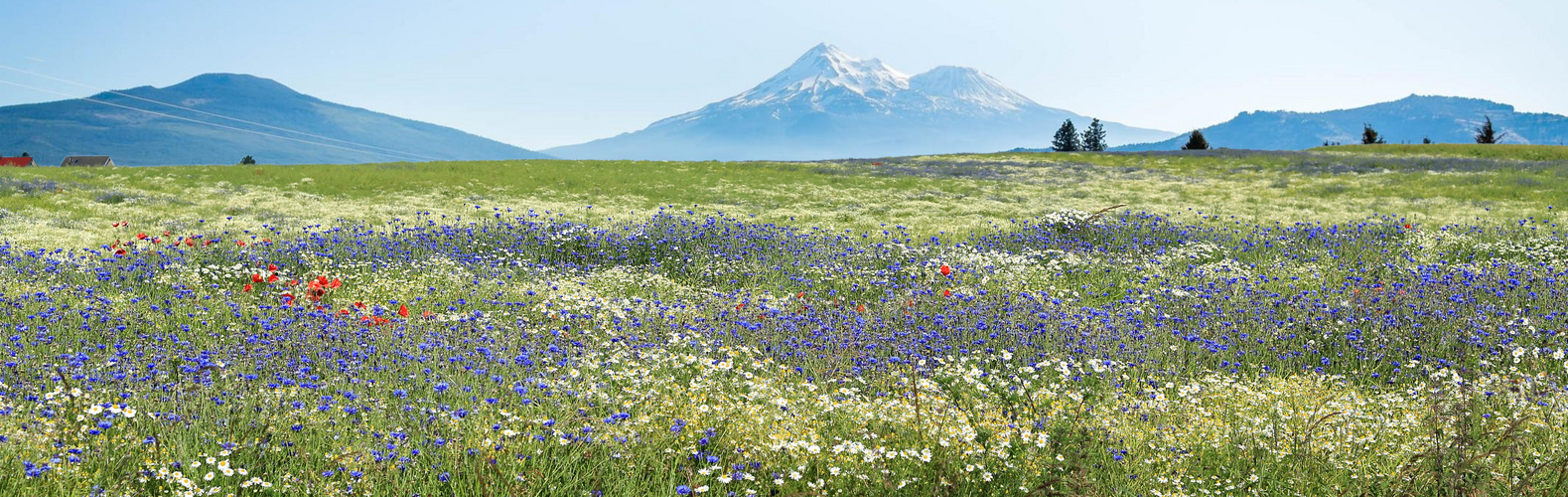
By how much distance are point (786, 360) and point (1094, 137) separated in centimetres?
9555

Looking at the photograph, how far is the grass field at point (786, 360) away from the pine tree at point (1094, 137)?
255ft

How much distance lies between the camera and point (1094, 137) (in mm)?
94125

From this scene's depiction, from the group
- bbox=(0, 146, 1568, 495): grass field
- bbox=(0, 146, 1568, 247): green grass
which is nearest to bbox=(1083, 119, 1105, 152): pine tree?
bbox=(0, 146, 1568, 247): green grass

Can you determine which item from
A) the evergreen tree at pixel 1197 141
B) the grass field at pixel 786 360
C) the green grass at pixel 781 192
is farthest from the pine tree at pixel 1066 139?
the grass field at pixel 786 360

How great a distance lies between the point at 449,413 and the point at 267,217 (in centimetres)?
1931

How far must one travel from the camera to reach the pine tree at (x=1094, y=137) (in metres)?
92.5

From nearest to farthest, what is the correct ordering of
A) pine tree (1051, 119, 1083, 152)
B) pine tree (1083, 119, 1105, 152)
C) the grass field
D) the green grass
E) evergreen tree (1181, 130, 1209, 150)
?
1. the grass field
2. the green grass
3. evergreen tree (1181, 130, 1209, 150)
4. pine tree (1051, 119, 1083, 152)
5. pine tree (1083, 119, 1105, 152)

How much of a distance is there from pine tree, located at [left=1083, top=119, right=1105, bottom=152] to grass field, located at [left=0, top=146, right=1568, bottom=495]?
3063 inches

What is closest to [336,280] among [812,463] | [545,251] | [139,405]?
[545,251]

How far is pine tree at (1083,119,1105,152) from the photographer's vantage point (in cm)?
9250

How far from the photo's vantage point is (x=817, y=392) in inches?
→ 245

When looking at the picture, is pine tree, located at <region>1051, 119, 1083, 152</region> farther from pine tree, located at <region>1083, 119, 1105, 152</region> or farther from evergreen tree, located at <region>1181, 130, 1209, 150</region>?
evergreen tree, located at <region>1181, 130, 1209, 150</region>

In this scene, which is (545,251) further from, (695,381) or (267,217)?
(267,217)

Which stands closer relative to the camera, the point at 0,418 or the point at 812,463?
the point at 0,418
